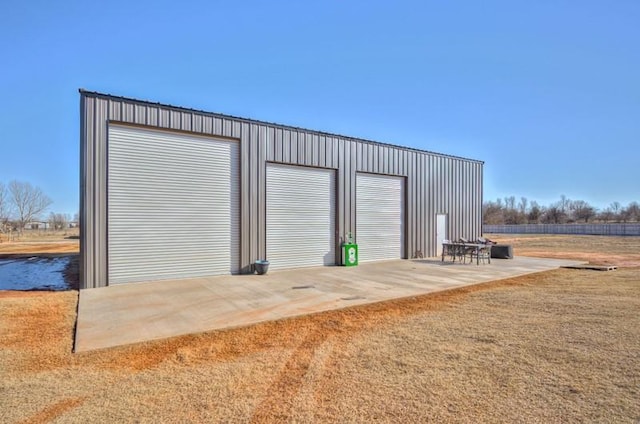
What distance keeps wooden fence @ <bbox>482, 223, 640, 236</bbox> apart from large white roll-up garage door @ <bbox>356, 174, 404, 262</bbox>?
46.6 metres

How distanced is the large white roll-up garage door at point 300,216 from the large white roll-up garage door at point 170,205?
136cm

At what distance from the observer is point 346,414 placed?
9.25ft

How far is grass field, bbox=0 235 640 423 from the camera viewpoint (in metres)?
2.86

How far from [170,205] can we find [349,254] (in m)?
6.61

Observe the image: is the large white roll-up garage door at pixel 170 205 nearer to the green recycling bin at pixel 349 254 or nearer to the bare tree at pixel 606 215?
the green recycling bin at pixel 349 254

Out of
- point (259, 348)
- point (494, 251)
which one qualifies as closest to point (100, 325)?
point (259, 348)

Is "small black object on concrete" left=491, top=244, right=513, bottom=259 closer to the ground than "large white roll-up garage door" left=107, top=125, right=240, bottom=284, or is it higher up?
closer to the ground

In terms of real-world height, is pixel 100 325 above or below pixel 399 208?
below

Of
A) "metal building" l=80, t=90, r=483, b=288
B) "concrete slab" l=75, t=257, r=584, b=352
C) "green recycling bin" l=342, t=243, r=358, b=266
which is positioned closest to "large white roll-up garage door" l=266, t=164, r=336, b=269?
"metal building" l=80, t=90, r=483, b=288

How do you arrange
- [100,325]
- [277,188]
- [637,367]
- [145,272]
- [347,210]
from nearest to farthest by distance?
[637,367] → [100,325] → [145,272] → [277,188] → [347,210]

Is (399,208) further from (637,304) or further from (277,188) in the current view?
(637,304)

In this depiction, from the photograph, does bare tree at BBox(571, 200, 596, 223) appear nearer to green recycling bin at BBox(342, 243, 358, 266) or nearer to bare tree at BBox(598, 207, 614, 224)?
bare tree at BBox(598, 207, 614, 224)

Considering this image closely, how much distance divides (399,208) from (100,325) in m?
12.5

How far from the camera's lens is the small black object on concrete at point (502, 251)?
15445 mm
